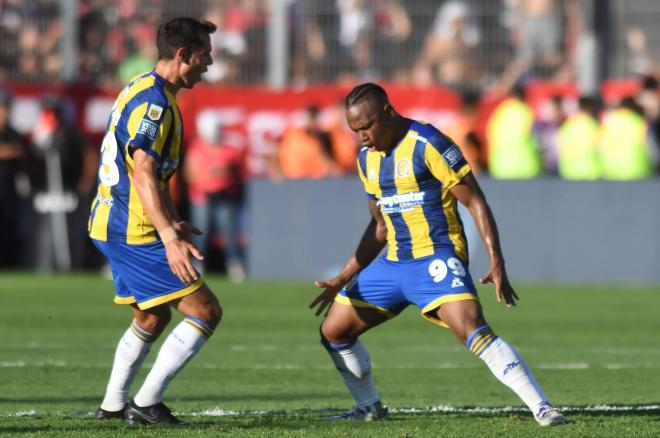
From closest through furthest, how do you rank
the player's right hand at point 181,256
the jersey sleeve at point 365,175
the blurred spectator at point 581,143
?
the player's right hand at point 181,256
the jersey sleeve at point 365,175
the blurred spectator at point 581,143

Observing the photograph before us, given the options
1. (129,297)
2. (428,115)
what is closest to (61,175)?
(428,115)

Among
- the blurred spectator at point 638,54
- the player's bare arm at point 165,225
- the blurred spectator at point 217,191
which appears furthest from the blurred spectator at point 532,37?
the player's bare arm at point 165,225

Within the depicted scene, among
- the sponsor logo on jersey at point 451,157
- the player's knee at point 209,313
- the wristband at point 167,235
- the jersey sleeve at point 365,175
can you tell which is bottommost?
the player's knee at point 209,313

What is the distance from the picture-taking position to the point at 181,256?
25.2 ft

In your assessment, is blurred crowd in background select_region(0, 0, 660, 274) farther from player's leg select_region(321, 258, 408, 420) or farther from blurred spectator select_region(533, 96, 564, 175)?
player's leg select_region(321, 258, 408, 420)

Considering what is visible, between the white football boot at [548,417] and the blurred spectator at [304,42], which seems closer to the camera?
the white football boot at [548,417]

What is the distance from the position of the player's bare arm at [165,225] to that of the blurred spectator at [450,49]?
14140mm

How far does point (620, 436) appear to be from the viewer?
759cm

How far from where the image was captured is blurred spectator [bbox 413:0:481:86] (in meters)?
21.5

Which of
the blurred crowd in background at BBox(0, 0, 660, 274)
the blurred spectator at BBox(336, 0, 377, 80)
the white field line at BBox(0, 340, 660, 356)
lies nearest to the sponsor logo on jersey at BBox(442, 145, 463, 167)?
the white field line at BBox(0, 340, 660, 356)

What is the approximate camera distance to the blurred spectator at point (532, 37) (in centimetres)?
2119

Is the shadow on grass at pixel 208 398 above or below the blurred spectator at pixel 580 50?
below

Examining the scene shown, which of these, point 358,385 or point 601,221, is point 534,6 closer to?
point 601,221

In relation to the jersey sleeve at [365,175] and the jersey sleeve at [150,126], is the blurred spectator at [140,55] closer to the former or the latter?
the jersey sleeve at [365,175]
